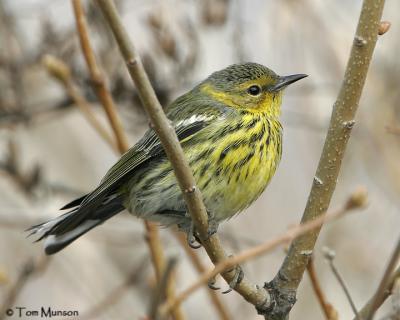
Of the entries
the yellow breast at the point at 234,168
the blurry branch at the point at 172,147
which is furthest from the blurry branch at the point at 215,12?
the blurry branch at the point at 172,147

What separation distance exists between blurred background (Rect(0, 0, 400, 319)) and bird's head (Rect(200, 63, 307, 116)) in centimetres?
27

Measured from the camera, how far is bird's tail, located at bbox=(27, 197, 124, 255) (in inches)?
160

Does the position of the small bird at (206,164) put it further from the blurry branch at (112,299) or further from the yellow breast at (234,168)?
the blurry branch at (112,299)

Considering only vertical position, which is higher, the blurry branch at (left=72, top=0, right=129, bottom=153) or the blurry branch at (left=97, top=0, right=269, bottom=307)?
the blurry branch at (left=72, top=0, right=129, bottom=153)

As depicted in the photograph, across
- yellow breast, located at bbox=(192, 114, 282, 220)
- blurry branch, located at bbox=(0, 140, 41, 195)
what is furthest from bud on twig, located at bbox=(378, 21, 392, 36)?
blurry branch, located at bbox=(0, 140, 41, 195)

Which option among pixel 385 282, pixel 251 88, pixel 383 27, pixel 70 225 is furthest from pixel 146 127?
pixel 385 282

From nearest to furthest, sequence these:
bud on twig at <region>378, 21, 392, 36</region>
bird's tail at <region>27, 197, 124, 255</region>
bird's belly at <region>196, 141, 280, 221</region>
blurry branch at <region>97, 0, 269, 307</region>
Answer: blurry branch at <region>97, 0, 269, 307</region> → bud on twig at <region>378, 21, 392, 36</region> → bird's belly at <region>196, 141, 280, 221</region> → bird's tail at <region>27, 197, 124, 255</region>

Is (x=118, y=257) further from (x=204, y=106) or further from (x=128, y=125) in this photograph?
(x=204, y=106)

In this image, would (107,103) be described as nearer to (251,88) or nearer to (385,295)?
(251,88)

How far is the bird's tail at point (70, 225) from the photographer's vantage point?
406 centimetres

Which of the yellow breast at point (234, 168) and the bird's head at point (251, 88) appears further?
the bird's head at point (251, 88)

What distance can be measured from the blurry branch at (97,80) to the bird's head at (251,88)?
3.59ft

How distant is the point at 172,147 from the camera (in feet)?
8.27

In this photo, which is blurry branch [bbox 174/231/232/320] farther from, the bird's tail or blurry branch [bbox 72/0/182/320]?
the bird's tail
